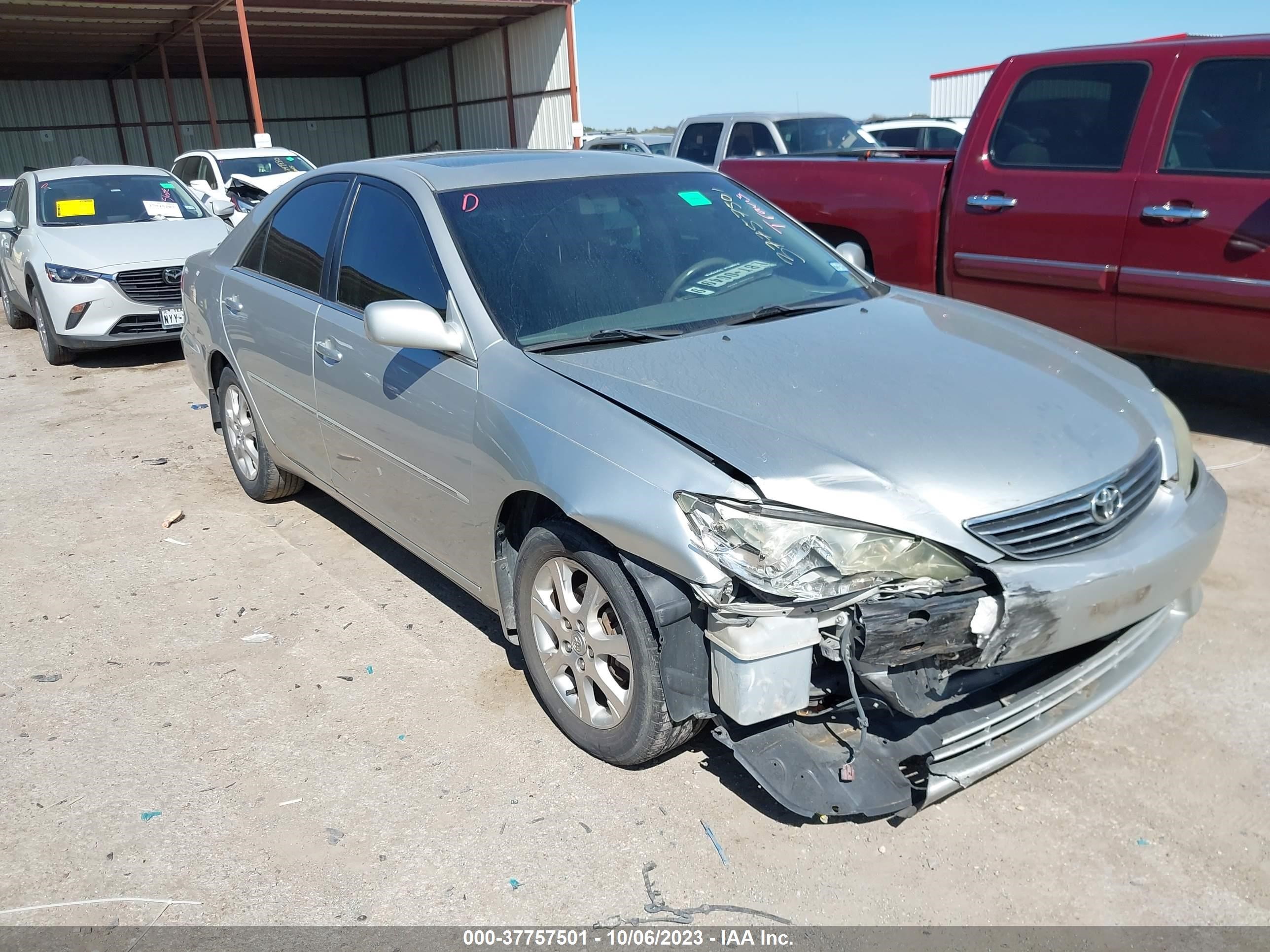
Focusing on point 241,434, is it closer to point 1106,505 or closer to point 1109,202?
point 1106,505

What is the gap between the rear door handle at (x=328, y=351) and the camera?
3896mm

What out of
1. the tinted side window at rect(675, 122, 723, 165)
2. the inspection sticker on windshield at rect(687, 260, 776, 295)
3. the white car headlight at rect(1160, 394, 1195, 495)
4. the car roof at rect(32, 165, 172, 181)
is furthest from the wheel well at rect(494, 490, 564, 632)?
the tinted side window at rect(675, 122, 723, 165)

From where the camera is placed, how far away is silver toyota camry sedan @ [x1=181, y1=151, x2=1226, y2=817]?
2.47 metres

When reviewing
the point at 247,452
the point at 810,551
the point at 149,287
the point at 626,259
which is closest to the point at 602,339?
the point at 626,259

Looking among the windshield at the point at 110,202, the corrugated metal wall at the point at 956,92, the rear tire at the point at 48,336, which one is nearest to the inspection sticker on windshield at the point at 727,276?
the rear tire at the point at 48,336

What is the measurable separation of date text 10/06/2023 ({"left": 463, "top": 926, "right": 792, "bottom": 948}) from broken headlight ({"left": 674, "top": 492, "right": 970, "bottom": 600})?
0.83m

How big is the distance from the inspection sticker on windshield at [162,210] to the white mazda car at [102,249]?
0.01 m

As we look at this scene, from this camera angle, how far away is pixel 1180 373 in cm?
679

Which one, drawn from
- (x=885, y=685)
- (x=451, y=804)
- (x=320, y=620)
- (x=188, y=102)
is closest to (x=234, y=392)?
(x=320, y=620)

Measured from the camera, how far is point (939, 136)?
16.1m

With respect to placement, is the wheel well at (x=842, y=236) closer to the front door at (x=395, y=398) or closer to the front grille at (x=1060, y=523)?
the front door at (x=395, y=398)

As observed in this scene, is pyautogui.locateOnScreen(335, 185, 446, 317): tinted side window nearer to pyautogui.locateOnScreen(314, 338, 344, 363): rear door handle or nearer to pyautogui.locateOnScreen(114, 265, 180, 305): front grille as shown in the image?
pyautogui.locateOnScreen(314, 338, 344, 363): rear door handle

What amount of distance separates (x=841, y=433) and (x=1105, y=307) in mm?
3576

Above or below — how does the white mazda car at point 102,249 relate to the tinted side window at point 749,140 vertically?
below
